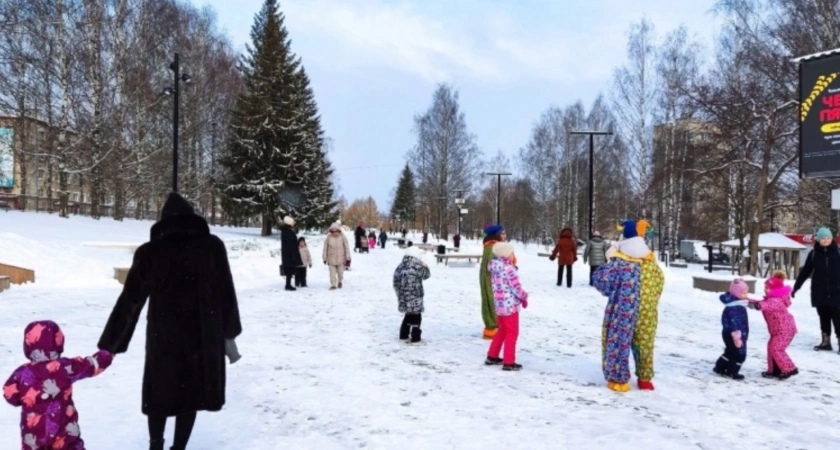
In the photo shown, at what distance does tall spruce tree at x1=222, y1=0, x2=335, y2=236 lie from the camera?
34.0m

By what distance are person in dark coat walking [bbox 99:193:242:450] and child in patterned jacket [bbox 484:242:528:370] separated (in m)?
3.56

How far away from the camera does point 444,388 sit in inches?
227

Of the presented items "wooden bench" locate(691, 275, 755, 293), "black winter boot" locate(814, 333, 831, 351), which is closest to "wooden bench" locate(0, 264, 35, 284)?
"black winter boot" locate(814, 333, 831, 351)

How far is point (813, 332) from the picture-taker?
9.83 meters

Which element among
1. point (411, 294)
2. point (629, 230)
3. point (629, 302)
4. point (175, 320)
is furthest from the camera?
point (411, 294)

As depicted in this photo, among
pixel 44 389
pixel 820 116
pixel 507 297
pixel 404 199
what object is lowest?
pixel 44 389

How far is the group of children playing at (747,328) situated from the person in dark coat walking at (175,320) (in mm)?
5328

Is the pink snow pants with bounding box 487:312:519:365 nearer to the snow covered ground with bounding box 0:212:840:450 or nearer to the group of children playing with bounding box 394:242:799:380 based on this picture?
the group of children playing with bounding box 394:242:799:380

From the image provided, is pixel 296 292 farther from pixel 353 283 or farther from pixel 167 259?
pixel 167 259

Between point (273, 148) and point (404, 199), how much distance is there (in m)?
49.4

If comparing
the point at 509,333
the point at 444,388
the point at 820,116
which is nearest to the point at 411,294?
the point at 509,333

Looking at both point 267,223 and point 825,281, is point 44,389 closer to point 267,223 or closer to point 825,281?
point 825,281

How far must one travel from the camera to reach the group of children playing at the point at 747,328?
248 inches

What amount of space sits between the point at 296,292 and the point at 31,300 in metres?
5.18
